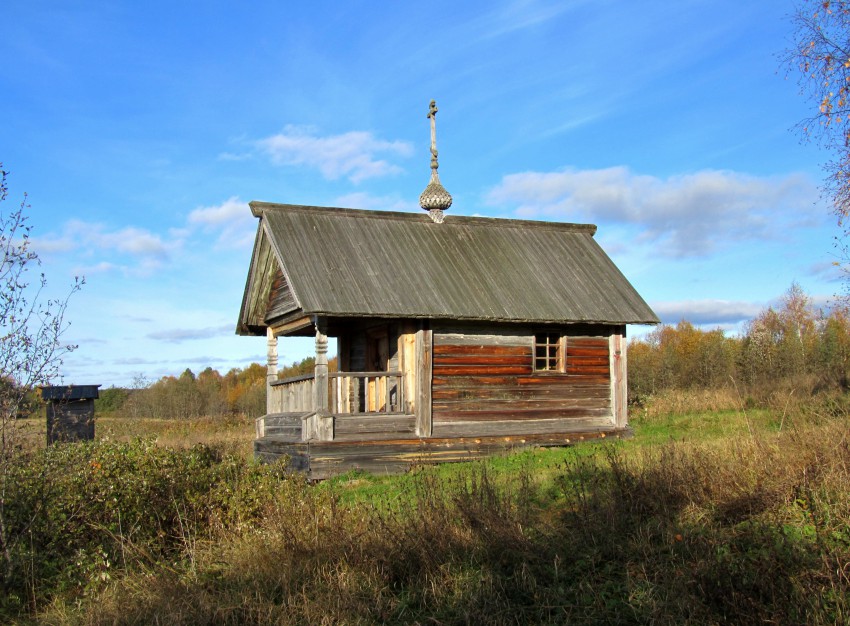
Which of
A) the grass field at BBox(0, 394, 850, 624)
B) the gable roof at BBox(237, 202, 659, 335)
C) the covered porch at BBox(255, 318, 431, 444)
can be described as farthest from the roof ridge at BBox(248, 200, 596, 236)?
the grass field at BBox(0, 394, 850, 624)

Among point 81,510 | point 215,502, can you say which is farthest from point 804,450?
point 81,510

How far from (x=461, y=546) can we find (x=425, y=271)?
9.79 metres

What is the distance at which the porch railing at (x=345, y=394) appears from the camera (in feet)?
51.2

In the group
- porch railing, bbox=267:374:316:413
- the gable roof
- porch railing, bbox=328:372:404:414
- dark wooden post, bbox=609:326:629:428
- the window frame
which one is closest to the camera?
the gable roof

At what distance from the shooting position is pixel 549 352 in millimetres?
17391

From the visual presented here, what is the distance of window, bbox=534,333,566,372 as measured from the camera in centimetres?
1717

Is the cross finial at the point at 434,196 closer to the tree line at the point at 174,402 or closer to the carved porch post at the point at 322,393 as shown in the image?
the carved porch post at the point at 322,393

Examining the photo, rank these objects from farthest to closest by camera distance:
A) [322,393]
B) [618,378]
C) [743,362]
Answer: [743,362] → [618,378] → [322,393]

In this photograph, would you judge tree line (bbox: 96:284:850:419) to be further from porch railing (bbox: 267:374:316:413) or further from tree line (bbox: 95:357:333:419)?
porch railing (bbox: 267:374:316:413)

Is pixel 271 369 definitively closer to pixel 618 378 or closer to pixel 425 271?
pixel 425 271

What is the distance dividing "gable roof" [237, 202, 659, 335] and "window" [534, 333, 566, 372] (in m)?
0.85

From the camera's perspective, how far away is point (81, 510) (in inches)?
356

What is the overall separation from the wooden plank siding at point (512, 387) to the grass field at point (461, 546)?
6045 millimetres

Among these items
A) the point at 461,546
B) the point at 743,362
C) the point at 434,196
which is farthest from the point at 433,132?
the point at 743,362
